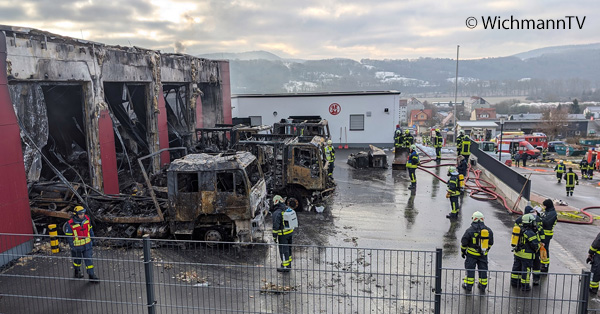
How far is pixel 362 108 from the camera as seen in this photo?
82.9ft

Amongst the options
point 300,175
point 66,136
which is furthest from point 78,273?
point 66,136

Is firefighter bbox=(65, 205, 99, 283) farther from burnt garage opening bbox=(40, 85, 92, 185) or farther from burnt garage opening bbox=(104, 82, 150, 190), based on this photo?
burnt garage opening bbox=(104, 82, 150, 190)

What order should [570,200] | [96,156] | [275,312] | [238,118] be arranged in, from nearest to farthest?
[275,312] < [96,156] < [570,200] < [238,118]

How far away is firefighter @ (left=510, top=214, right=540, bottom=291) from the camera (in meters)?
7.05

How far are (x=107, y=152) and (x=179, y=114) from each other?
7.22 metres

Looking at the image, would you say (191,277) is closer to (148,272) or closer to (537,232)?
(148,272)

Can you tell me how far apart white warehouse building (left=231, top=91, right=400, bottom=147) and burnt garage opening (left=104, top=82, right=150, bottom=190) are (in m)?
11.4

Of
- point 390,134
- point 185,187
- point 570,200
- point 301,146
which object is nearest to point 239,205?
point 185,187

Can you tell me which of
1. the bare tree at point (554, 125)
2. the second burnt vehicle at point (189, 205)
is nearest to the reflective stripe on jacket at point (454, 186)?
the second burnt vehicle at point (189, 205)

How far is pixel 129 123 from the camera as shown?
579 inches

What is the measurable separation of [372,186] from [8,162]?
1117 cm

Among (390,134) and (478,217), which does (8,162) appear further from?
(390,134)

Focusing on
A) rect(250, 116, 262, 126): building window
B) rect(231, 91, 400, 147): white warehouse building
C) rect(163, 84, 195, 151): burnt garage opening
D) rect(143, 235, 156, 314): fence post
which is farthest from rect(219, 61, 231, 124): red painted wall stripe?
rect(143, 235, 156, 314): fence post

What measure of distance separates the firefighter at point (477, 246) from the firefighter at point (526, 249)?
1.85ft
